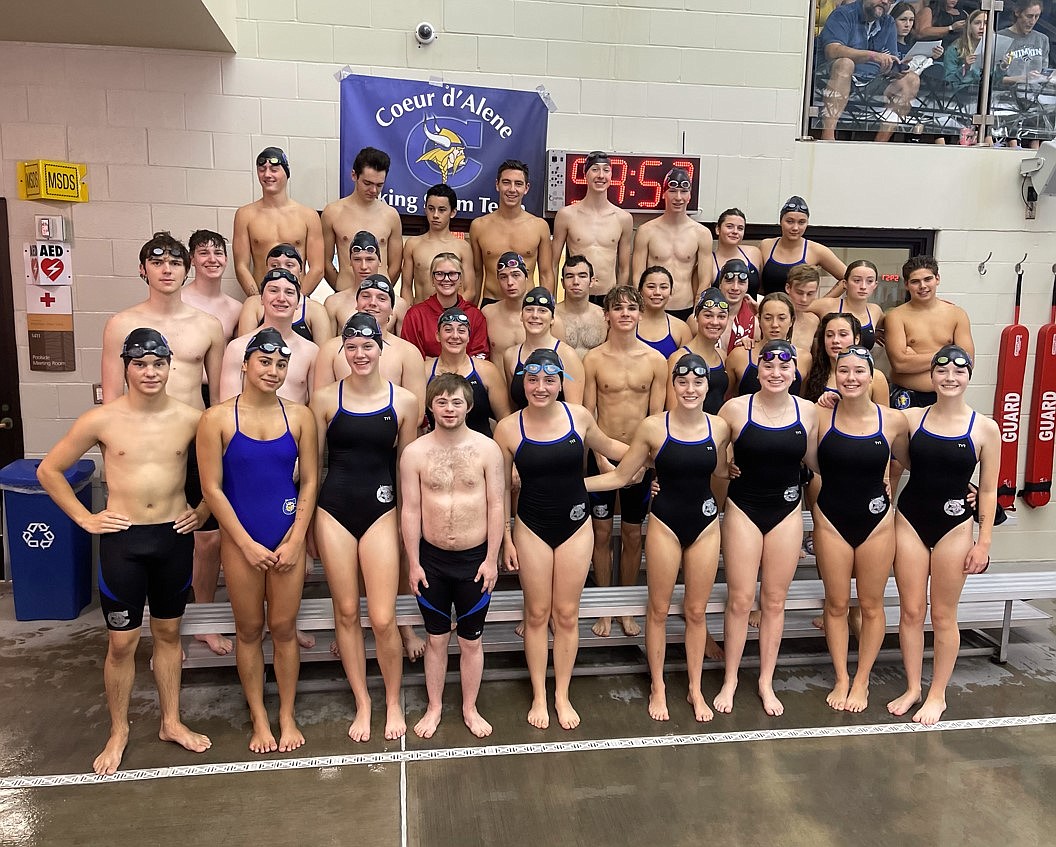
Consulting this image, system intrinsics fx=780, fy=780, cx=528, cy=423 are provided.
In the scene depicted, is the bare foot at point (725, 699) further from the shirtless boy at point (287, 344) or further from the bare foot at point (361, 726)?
the shirtless boy at point (287, 344)

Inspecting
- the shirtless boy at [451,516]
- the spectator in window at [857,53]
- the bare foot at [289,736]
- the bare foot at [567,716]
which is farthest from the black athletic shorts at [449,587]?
the spectator in window at [857,53]

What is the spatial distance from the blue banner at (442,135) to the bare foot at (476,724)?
3.84 metres

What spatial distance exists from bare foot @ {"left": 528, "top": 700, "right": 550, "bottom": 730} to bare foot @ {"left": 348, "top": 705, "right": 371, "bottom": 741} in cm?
84

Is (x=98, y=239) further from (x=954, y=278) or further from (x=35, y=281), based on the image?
(x=954, y=278)

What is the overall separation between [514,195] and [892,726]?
4006 mm

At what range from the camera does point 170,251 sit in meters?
4.11

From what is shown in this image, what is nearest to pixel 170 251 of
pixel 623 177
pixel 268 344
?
pixel 268 344

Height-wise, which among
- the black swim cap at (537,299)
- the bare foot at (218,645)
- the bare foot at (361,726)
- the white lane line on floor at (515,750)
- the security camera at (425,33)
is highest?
the security camera at (425,33)

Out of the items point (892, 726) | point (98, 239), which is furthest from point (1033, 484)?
point (98, 239)

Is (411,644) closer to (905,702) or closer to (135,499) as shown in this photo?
(135,499)

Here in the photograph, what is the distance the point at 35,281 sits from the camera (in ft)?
18.9

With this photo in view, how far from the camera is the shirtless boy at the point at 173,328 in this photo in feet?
13.3

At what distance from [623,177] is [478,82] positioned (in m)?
1.36

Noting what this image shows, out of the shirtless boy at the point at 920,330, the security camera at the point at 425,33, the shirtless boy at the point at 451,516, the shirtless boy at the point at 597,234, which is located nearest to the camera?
the shirtless boy at the point at 451,516
